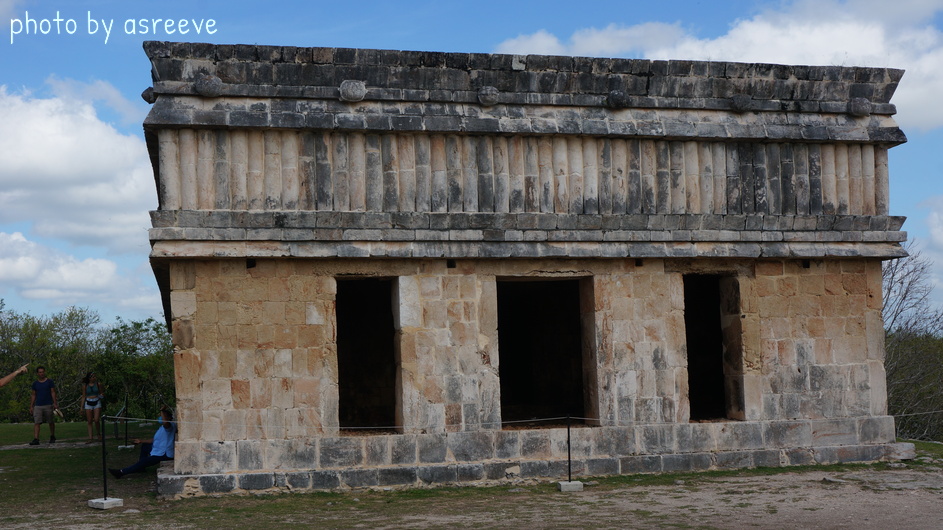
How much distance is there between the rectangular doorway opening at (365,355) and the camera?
15820 millimetres

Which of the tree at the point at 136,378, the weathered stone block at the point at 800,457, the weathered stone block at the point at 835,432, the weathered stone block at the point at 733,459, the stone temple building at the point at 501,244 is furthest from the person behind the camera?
the tree at the point at 136,378

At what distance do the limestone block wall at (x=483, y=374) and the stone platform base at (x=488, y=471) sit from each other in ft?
0.07

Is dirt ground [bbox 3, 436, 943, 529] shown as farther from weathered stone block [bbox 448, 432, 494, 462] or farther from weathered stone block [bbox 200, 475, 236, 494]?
weathered stone block [bbox 448, 432, 494, 462]

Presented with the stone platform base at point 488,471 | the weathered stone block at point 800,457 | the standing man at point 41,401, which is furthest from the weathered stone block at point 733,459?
the standing man at point 41,401

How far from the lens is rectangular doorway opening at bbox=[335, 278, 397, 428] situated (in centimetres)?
1582

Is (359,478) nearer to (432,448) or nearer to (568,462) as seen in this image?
(432,448)

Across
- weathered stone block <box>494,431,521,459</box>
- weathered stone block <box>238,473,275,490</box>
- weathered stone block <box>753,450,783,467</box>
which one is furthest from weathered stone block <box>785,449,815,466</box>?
weathered stone block <box>238,473,275,490</box>

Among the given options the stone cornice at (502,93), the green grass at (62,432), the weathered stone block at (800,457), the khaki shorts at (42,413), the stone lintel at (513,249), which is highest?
the stone cornice at (502,93)

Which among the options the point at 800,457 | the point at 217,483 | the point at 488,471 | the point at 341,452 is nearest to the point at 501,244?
the point at 488,471

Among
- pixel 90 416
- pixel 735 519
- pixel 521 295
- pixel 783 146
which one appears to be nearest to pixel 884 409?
pixel 783 146

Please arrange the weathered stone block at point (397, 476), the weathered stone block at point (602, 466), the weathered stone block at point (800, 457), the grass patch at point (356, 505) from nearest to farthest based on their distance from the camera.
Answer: the grass patch at point (356, 505)
the weathered stone block at point (397, 476)
the weathered stone block at point (602, 466)
the weathered stone block at point (800, 457)

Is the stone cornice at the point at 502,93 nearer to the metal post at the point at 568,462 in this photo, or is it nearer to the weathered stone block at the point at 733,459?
the metal post at the point at 568,462

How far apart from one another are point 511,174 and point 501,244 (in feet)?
2.87

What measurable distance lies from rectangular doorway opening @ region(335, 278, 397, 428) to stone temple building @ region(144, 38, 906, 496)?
4.71 metres
